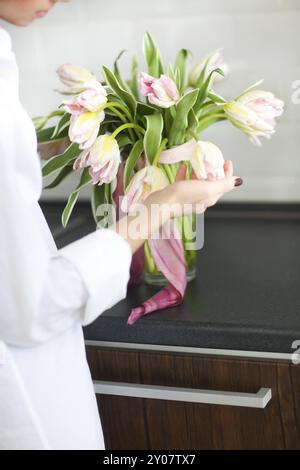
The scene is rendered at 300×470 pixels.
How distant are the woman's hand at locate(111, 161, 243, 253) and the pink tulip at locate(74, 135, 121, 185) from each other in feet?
0.57

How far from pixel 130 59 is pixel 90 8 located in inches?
6.0

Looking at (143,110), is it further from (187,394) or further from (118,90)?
(187,394)

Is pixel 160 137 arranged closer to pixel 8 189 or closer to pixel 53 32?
pixel 8 189

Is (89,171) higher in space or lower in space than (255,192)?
higher

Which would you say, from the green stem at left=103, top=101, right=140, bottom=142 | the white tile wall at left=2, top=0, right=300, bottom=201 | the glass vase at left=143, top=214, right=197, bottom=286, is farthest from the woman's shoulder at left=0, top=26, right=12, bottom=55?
the white tile wall at left=2, top=0, right=300, bottom=201

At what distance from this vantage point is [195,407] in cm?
132

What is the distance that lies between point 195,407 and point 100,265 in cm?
46

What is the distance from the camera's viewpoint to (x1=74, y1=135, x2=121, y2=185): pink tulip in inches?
49.9

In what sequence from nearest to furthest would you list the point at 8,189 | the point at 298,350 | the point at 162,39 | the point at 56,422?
1. the point at 8,189
2. the point at 56,422
3. the point at 298,350
4. the point at 162,39

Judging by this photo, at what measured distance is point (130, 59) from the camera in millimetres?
1805

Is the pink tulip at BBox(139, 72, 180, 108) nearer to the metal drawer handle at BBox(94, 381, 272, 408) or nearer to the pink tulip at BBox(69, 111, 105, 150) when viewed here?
the pink tulip at BBox(69, 111, 105, 150)

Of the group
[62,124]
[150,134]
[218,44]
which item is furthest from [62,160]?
[218,44]

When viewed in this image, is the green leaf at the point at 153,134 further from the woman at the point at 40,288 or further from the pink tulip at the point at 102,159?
the woman at the point at 40,288
